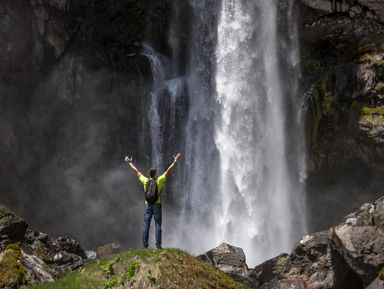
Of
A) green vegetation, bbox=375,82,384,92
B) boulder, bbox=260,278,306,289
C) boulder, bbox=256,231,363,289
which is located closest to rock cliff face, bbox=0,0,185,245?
green vegetation, bbox=375,82,384,92

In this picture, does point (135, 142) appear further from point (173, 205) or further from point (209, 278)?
point (209, 278)

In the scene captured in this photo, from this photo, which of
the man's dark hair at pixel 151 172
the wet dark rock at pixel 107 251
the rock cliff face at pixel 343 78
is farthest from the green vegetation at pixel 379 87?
the man's dark hair at pixel 151 172

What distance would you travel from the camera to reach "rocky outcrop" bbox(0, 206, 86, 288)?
10.1 meters

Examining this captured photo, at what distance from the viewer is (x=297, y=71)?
30.6m

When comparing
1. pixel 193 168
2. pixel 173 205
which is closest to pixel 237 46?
pixel 193 168

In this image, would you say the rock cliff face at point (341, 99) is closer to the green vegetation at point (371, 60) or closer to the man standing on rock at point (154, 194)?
the green vegetation at point (371, 60)

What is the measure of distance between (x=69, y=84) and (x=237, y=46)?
39.9 feet

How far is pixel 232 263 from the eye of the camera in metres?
17.1

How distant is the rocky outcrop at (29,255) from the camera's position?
10.1 meters

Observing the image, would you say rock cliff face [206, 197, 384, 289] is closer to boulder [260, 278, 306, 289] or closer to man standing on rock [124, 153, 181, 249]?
boulder [260, 278, 306, 289]

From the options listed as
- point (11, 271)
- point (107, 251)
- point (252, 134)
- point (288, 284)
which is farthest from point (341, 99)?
point (11, 271)

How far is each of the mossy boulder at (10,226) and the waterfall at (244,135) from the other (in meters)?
11.8

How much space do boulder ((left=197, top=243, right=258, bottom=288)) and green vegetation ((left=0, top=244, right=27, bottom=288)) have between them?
813 cm

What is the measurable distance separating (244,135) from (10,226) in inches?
633
